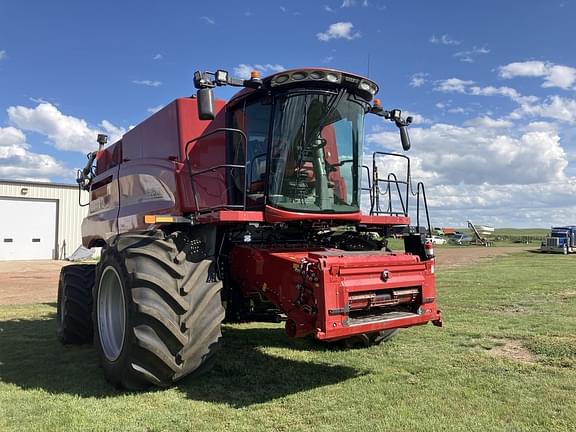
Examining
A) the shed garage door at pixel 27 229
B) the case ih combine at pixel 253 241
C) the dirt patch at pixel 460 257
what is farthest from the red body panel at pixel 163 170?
the shed garage door at pixel 27 229

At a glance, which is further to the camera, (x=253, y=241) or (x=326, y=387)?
(x=253, y=241)

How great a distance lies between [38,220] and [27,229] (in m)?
0.78

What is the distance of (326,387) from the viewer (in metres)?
5.36

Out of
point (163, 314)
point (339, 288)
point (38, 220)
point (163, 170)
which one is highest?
point (38, 220)

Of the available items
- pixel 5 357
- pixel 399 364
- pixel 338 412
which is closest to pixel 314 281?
pixel 338 412

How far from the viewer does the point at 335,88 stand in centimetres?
593

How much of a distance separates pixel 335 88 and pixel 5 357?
5.48 m

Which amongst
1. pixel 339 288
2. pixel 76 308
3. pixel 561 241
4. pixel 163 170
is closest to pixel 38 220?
pixel 76 308

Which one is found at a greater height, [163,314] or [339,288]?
[339,288]

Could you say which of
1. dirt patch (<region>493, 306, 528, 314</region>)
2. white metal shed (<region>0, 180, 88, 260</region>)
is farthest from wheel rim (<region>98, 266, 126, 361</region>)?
white metal shed (<region>0, 180, 88, 260</region>)

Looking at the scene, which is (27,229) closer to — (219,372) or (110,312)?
(110,312)

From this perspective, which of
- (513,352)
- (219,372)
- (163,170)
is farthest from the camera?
(163,170)

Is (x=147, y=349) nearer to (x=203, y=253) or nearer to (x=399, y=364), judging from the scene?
Result: (x=203, y=253)

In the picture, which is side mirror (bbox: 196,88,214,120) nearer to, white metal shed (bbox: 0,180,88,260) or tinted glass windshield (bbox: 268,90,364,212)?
tinted glass windshield (bbox: 268,90,364,212)
